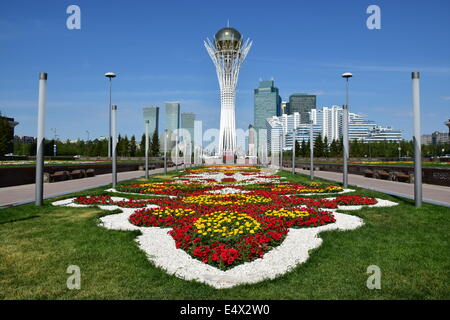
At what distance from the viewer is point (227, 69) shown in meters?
60.9

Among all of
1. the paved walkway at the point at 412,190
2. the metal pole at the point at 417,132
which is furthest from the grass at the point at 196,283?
the paved walkway at the point at 412,190

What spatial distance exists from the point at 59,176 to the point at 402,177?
65.7ft

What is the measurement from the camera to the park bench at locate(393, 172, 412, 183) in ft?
60.1

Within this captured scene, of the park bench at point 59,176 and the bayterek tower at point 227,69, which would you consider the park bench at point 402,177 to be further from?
the bayterek tower at point 227,69

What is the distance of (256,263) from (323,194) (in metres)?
8.76

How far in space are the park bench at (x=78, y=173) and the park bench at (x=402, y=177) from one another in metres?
20.2

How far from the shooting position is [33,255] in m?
5.06

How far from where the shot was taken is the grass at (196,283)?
150 inches

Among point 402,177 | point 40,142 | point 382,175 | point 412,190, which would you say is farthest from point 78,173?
point 402,177

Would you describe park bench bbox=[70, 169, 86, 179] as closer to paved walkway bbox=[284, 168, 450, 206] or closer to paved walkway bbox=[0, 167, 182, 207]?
paved walkway bbox=[0, 167, 182, 207]

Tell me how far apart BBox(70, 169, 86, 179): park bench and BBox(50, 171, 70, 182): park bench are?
0.70 m

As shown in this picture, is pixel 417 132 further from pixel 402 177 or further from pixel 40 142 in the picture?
pixel 402 177

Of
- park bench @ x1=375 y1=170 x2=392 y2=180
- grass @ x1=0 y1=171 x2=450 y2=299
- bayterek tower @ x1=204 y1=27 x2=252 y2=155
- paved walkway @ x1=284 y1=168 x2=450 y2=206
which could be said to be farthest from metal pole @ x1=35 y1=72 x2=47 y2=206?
bayterek tower @ x1=204 y1=27 x2=252 y2=155

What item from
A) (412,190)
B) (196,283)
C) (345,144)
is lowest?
(196,283)
